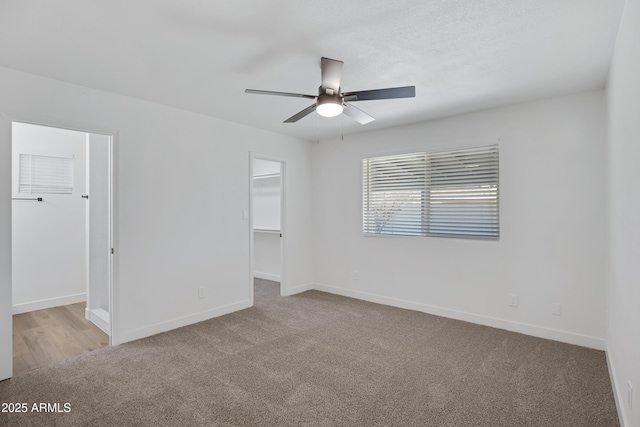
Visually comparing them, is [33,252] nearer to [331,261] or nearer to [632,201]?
[331,261]

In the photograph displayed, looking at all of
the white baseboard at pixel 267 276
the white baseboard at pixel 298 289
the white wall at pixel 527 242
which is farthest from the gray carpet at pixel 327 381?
the white baseboard at pixel 267 276

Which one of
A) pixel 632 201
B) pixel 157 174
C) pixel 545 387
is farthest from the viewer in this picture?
pixel 157 174

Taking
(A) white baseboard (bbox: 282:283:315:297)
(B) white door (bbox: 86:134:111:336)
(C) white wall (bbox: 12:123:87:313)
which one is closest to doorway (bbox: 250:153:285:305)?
(A) white baseboard (bbox: 282:283:315:297)

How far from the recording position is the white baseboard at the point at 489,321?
3136 millimetres

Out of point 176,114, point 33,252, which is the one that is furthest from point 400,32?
point 33,252

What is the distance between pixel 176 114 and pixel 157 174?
71 centimetres

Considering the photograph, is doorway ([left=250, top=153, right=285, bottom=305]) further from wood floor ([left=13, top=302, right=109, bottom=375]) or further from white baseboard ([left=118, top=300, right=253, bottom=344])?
wood floor ([left=13, top=302, right=109, bottom=375])

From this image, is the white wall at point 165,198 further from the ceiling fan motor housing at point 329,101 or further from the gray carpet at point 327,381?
the ceiling fan motor housing at point 329,101

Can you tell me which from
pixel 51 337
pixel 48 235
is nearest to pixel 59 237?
pixel 48 235

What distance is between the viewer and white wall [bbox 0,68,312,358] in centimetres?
292

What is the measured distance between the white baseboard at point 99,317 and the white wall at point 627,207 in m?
4.37

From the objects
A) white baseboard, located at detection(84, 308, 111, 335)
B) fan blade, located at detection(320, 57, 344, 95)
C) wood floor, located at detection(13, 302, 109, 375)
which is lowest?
wood floor, located at detection(13, 302, 109, 375)

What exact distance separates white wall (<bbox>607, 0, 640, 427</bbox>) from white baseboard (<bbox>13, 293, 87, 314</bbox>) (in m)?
5.95

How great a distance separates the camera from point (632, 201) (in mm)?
1705
